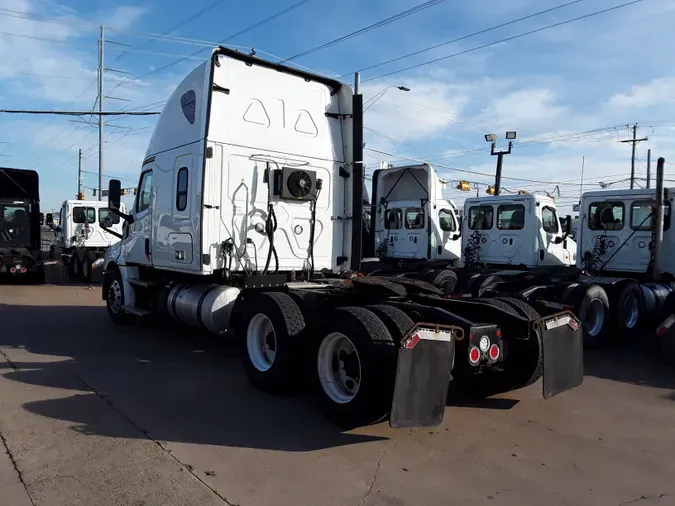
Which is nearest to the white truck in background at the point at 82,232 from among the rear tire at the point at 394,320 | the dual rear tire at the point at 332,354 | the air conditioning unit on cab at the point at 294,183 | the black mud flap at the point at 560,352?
the air conditioning unit on cab at the point at 294,183

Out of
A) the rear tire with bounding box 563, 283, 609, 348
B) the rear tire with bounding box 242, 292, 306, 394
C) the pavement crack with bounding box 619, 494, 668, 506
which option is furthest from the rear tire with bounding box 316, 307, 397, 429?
the rear tire with bounding box 563, 283, 609, 348

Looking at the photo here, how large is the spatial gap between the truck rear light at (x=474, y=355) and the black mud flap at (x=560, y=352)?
2.03 ft

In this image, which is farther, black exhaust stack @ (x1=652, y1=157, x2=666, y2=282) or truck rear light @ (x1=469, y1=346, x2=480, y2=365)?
black exhaust stack @ (x1=652, y1=157, x2=666, y2=282)

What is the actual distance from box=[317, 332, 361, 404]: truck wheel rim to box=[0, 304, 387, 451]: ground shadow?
328 millimetres

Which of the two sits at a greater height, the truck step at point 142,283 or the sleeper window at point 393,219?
the sleeper window at point 393,219

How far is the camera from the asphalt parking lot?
3.84m

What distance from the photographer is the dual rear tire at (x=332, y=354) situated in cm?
454

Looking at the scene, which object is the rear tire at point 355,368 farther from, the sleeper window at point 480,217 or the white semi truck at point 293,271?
the sleeper window at point 480,217

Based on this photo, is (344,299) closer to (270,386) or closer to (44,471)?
(270,386)

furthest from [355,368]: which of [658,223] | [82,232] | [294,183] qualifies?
[82,232]

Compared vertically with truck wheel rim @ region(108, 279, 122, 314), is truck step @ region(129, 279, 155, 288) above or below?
above

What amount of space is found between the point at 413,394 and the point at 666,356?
541 centimetres

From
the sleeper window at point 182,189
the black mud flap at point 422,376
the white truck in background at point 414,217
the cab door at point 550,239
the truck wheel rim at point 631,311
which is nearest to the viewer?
the black mud flap at point 422,376

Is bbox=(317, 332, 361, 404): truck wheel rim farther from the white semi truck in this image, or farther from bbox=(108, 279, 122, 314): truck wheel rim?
bbox=(108, 279, 122, 314): truck wheel rim
